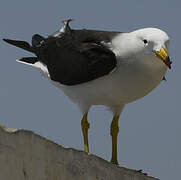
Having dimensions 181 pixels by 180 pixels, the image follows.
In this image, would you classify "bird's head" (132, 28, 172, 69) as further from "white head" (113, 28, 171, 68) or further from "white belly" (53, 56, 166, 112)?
"white belly" (53, 56, 166, 112)

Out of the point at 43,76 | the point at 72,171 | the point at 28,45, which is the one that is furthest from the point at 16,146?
the point at 28,45

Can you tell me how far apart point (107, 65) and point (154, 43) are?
0.69 metres

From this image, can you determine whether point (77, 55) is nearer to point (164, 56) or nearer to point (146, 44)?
point (146, 44)

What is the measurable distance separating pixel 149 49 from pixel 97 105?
124 centimetres

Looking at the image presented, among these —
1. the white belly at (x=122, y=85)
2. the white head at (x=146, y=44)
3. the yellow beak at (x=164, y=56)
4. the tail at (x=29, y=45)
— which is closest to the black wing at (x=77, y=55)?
the white belly at (x=122, y=85)

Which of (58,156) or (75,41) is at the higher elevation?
(75,41)

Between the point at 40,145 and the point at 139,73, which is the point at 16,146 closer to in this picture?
the point at 40,145

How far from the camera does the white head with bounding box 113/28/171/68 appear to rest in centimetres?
833

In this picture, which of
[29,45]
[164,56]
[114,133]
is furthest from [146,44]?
[29,45]

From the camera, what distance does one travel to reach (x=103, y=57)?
8664 mm

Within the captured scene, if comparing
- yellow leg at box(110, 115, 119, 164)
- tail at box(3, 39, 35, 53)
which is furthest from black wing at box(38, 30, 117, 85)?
yellow leg at box(110, 115, 119, 164)

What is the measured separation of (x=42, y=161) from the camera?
22.4 feet

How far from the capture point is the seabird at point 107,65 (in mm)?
8430

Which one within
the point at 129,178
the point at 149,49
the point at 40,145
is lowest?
the point at 129,178
